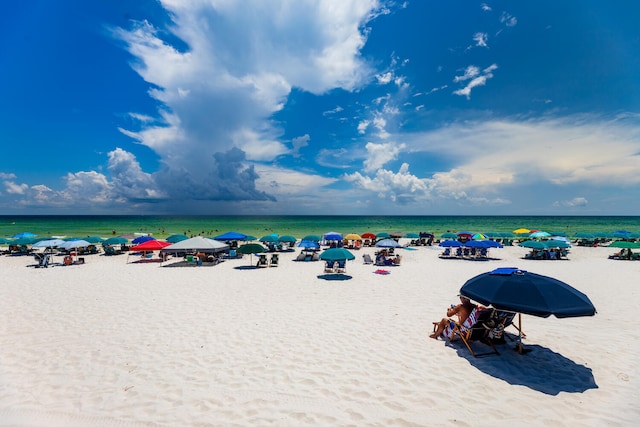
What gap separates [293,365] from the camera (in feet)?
19.5

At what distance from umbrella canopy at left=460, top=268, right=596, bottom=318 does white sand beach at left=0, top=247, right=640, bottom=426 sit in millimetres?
1351

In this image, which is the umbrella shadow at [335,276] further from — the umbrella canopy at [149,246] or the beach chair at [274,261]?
the umbrella canopy at [149,246]

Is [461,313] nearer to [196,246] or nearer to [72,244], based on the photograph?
[196,246]

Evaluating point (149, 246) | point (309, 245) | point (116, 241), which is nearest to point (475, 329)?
→ point (309, 245)

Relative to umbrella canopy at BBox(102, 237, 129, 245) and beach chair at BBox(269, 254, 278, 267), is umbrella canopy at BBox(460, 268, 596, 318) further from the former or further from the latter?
umbrella canopy at BBox(102, 237, 129, 245)

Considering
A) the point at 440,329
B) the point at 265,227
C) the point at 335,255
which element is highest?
the point at 335,255

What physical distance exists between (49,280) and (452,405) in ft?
60.7

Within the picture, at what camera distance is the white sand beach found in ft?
14.9

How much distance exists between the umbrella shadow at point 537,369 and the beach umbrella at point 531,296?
1.17 metres

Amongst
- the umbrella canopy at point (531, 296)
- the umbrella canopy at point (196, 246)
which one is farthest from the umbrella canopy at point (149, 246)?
the umbrella canopy at point (531, 296)

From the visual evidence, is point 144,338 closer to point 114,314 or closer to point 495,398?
point 114,314

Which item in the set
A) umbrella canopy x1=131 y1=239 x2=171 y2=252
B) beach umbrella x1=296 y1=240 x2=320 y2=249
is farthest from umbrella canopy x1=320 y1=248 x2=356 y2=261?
umbrella canopy x1=131 y1=239 x2=171 y2=252

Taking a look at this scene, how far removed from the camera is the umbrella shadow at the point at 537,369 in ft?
17.4

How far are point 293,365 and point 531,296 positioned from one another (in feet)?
15.6
